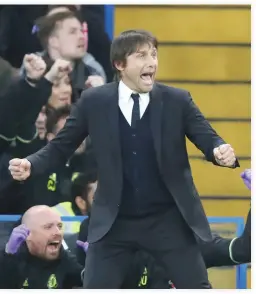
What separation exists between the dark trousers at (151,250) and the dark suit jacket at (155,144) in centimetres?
5

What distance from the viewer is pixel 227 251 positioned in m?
4.25

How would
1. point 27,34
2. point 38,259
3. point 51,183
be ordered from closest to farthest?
point 38,259
point 51,183
point 27,34

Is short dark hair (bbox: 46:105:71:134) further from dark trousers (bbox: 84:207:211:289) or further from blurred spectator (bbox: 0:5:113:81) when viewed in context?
dark trousers (bbox: 84:207:211:289)

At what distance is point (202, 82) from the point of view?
5.45m

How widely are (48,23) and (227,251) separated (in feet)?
6.22

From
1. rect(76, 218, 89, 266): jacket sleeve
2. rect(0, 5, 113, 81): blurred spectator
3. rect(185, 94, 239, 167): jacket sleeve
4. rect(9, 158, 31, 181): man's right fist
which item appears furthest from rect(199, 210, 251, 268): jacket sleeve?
rect(0, 5, 113, 81): blurred spectator

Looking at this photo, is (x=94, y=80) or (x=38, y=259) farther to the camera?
(x=94, y=80)

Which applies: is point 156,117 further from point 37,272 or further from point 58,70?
point 58,70

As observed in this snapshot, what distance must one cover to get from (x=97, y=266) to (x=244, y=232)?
1.15 m

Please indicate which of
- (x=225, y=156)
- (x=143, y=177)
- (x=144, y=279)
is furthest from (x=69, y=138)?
(x=144, y=279)

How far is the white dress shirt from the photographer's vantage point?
322cm

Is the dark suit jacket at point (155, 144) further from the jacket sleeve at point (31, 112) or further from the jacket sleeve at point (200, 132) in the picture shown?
the jacket sleeve at point (31, 112)

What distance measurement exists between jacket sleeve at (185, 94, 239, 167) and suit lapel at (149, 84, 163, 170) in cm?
10

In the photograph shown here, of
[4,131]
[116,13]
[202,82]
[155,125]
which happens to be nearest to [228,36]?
[202,82]
